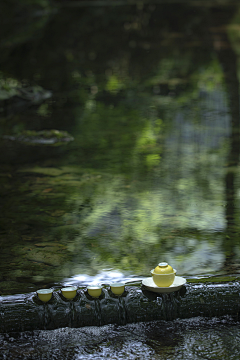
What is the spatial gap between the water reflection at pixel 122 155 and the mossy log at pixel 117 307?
341 millimetres

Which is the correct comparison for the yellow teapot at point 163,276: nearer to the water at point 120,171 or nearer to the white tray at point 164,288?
the white tray at point 164,288

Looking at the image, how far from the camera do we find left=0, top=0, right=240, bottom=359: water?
7.89 ft

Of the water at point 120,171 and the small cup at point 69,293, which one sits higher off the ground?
the small cup at point 69,293

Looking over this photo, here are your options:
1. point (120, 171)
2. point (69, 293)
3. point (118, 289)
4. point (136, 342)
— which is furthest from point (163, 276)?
point (120, 171)

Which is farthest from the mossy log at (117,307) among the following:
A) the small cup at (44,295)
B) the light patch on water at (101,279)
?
the light patch on water at (101,279)

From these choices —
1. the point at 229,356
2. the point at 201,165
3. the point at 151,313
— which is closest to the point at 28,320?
the point at 151,313

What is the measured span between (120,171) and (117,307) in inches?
102

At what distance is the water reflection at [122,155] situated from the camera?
3.14 metres

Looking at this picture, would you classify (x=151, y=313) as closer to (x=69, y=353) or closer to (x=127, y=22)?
(x=69, y=353)

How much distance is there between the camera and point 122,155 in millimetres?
5469

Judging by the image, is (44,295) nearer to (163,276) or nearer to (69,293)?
(69,293)

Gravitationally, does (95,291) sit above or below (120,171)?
above

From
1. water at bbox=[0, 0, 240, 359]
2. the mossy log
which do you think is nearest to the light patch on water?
water at bbox=[0, 0, 240, 359]

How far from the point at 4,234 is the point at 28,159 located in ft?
6.85
